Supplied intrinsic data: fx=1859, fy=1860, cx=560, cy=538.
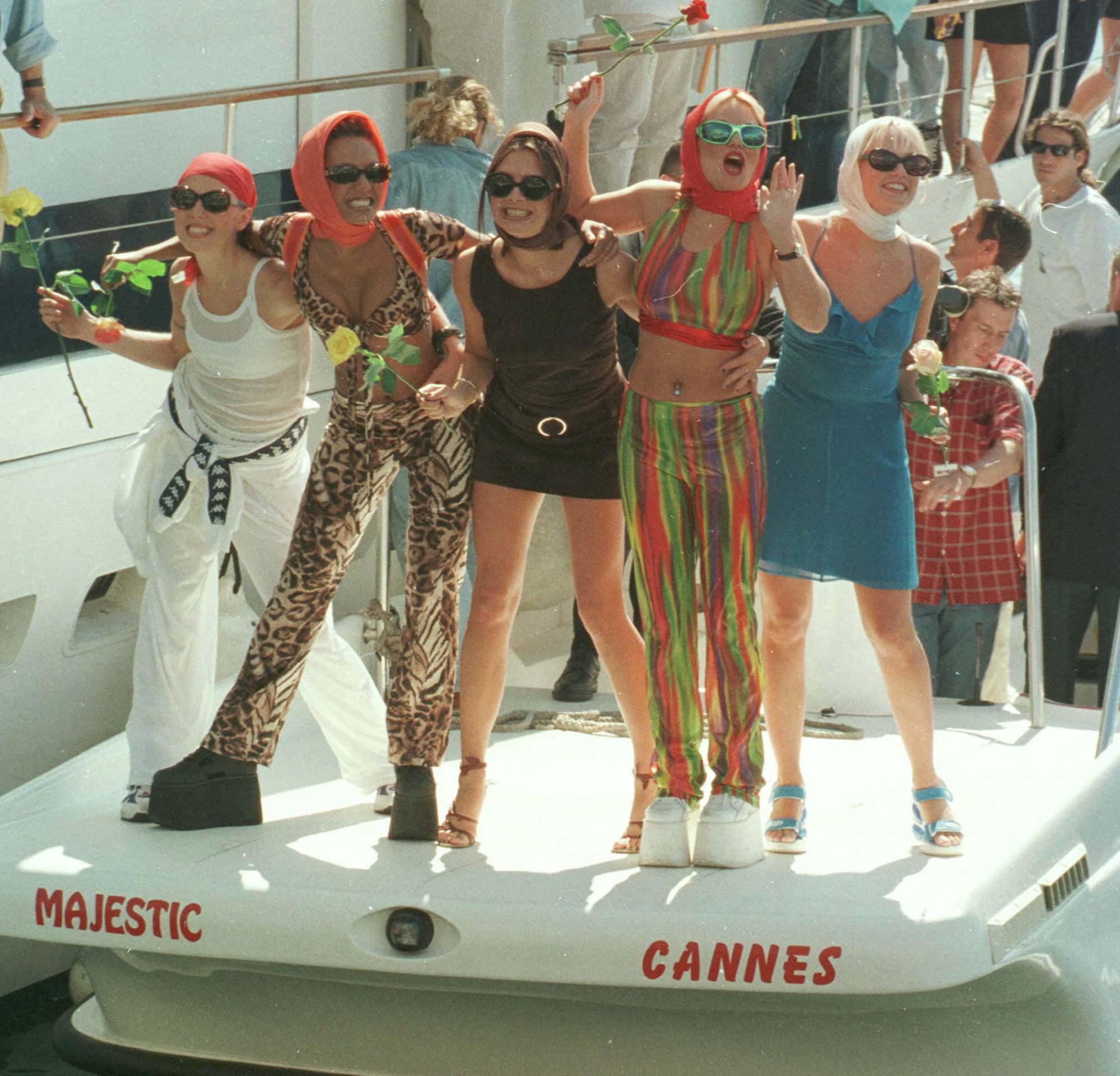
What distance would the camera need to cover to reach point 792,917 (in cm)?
386

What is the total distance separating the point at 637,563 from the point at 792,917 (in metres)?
0.84

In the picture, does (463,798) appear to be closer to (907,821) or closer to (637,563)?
(637,563)

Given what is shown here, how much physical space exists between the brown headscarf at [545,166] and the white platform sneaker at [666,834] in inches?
49.4

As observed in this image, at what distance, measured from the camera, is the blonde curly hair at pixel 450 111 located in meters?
5.66

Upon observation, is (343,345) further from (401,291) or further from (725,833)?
(725,833)

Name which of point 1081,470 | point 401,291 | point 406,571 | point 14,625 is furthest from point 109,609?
point 1081,470

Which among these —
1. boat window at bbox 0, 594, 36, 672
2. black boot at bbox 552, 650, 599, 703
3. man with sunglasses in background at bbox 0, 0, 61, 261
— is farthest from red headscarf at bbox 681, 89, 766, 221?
boat window at bbox 0, 594, 36, 672

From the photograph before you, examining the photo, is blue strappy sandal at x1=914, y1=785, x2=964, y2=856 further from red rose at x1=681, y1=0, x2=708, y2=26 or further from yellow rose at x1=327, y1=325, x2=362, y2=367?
red rose at x1=681, y1=0, x2=708, y2=26

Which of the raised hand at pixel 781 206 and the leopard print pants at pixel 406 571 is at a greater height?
the raised hand at pixel 781 206

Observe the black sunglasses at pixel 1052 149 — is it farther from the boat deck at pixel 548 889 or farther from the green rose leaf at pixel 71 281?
the green rose leaf at pixel 71 281

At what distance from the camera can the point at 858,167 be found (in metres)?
4.04

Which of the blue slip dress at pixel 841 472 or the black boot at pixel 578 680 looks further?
the black boot at pixel 578 680

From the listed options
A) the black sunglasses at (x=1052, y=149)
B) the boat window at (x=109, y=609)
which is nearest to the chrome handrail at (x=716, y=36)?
the black sunglasses at (x=1052, y=149)

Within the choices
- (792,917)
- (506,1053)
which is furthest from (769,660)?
(506,1053)
